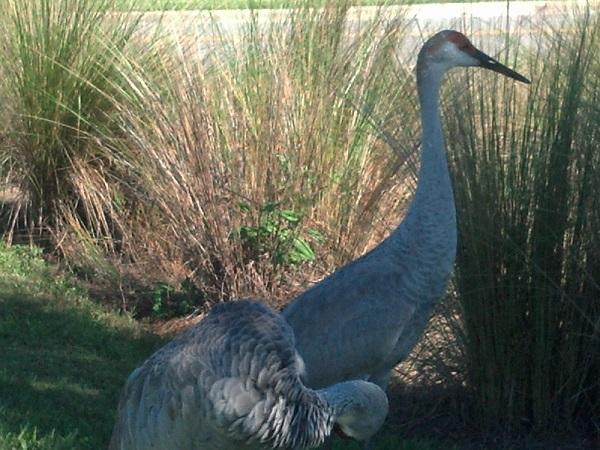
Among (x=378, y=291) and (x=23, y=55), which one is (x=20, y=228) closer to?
(x=23, y=55)

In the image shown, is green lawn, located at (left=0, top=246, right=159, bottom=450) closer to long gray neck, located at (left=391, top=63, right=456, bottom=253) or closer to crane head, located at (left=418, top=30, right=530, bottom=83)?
long gray neck, located at (left=391, top=63, right=456, bottom=253)

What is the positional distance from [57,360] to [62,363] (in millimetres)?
57

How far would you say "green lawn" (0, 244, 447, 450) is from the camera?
19.5ft

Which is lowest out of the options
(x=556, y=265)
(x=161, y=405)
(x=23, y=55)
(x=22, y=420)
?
(x=22, y=420)

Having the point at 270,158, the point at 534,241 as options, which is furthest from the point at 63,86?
the point at 534,241

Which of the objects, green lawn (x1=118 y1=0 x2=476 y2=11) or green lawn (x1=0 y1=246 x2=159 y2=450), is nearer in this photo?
green lawn (x1=0 y1=246 x2=159 y2=450)

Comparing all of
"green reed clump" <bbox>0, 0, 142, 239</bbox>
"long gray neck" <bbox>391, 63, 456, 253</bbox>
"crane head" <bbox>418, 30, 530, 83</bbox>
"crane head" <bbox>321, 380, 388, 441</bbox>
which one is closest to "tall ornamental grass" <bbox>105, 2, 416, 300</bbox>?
"green reed clump" <bbox>0, 0, 142, 239</bbox>

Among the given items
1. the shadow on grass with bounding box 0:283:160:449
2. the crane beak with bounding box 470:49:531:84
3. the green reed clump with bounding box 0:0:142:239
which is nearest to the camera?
the crane beak with bounding box 470:49:531:84

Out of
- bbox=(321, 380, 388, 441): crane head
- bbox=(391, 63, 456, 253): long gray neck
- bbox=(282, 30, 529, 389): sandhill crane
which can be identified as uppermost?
bbox=(391, 63, 456, 253): long gray neck

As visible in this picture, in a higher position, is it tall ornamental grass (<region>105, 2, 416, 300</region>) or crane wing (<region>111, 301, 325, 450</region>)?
tall ornamental grass (<region>105, 2, 416, 300</region>)

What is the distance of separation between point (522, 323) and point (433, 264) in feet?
2.45

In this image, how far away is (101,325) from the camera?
25.4 ft

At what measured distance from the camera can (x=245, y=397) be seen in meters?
4.17

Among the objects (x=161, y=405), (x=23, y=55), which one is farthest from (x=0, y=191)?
(x=161, y=405)
